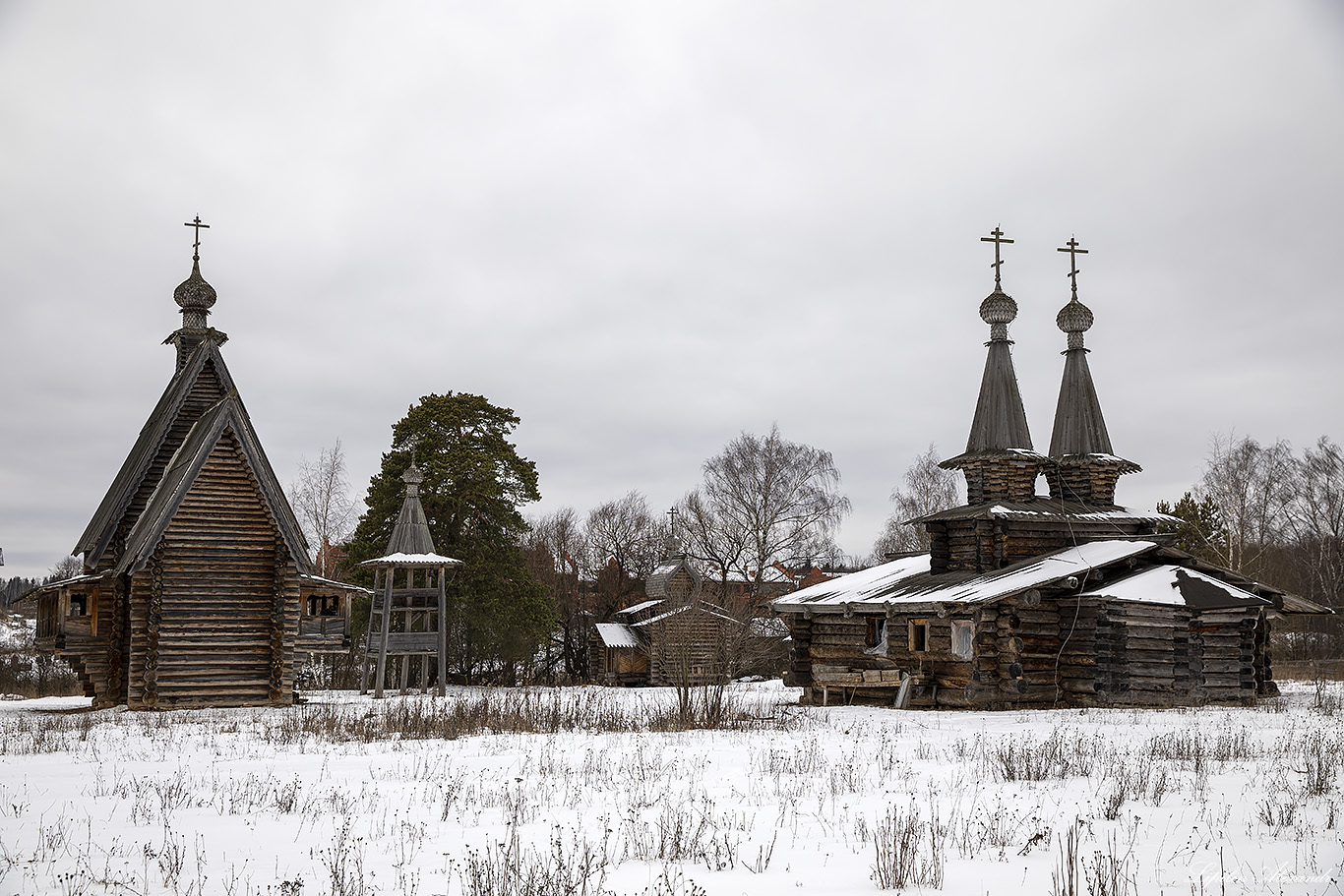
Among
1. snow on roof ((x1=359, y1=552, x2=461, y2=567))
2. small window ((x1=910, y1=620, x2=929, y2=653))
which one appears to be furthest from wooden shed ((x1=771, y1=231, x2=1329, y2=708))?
snow on roof ((x1=359, y1=552, x2=461, y2=567))

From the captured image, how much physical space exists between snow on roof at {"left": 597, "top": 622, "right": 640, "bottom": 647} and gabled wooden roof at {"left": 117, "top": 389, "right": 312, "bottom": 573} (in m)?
18.1

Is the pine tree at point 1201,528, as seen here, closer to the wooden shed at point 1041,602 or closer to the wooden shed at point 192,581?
the wooden shed at point 1041,602

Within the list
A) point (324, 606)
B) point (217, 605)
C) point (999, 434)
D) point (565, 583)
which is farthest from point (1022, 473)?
point (565, 583)

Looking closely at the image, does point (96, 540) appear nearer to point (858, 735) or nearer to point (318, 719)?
point (318, 719)

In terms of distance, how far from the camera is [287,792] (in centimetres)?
939

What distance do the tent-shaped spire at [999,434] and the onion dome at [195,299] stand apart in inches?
775

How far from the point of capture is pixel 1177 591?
22.1 m

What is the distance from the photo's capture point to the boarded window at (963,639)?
→ 23.3 meters

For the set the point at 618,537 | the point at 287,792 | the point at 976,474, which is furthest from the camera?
the point at 618,537

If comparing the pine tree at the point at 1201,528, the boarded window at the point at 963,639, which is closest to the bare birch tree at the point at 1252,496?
the pine tree at the point at 1201,528

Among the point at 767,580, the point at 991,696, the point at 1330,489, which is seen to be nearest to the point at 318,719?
the point at 991,696

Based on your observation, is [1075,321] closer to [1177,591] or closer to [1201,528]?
[1177,591]

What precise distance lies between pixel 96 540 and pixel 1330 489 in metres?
50.1

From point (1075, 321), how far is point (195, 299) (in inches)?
931
